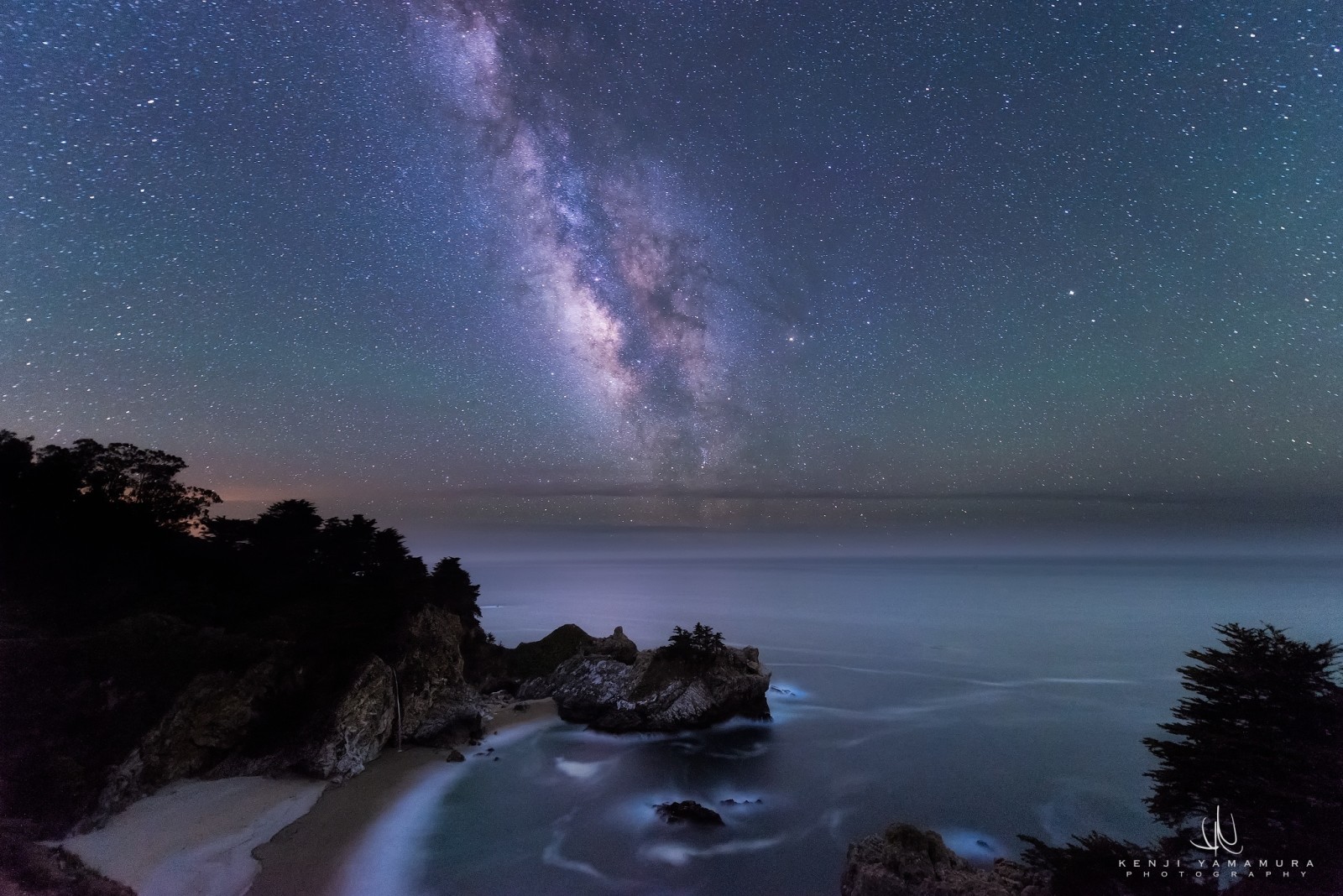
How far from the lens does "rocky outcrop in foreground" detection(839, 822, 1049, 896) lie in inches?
667

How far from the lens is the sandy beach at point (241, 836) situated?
18625mm

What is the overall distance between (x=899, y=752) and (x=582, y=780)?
2056 cm

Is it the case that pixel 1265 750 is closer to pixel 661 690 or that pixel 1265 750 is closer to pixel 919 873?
pixel 919 873

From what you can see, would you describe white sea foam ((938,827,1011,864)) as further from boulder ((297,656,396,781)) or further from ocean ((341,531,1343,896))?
boulder ((297,656,396,781))

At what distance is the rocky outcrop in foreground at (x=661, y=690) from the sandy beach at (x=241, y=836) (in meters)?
13.1

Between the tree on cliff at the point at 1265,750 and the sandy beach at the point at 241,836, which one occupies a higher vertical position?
the tree on cliff at the point at 1265,750

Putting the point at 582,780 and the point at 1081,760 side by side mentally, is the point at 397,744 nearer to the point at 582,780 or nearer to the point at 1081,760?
the point at 582,780

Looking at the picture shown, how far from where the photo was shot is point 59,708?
2178cm

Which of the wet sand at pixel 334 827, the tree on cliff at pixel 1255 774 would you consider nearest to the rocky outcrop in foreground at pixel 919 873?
the tree on cliff at pixel 1255 774

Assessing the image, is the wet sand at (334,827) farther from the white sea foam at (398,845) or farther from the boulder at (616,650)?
the boulder at (616,650)

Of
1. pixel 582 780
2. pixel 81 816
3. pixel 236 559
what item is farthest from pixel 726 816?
pixel 236 559

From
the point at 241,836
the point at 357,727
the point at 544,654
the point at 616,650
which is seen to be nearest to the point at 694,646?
the point at 616,650
